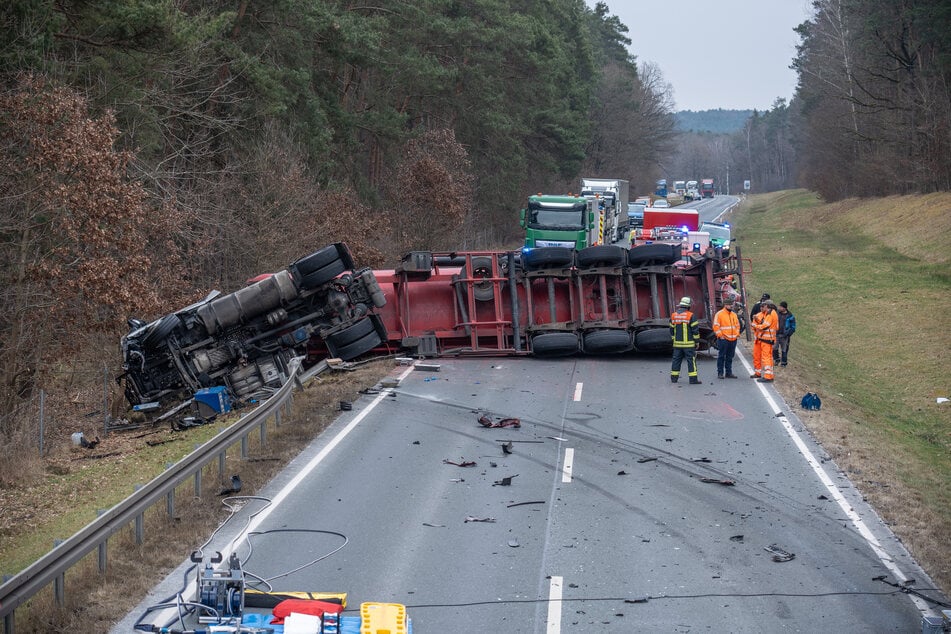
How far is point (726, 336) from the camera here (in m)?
18.1

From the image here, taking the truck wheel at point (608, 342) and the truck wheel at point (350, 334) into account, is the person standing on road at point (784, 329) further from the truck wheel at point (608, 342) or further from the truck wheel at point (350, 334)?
the truck wheel at point (350, 334)

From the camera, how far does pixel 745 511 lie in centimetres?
1039

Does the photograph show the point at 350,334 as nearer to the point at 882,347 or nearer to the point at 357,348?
the point at 357,348

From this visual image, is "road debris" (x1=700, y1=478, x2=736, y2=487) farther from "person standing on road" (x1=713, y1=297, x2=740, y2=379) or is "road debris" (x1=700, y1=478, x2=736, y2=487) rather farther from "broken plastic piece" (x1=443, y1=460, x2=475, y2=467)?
"person standing on road" (x1=713, y1=297, x2=740, y2=379)

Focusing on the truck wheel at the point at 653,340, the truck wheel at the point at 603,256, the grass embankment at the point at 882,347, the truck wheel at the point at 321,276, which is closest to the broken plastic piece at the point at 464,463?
Result: the grass embankment at the point at 882,347

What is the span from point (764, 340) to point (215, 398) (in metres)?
9.71

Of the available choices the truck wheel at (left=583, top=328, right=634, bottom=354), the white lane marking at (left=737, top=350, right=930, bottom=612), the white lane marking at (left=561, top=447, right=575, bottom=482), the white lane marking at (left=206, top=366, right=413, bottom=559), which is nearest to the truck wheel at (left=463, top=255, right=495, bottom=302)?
the truck wheel at (left=583, top=328, right=634, bottom=354)

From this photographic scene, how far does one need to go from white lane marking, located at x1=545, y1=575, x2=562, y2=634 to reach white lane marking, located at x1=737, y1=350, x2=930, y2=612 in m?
2.80

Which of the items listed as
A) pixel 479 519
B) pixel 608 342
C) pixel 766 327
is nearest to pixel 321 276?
pixel 608 342

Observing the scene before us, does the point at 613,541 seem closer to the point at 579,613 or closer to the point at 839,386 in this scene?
the point at 579,613

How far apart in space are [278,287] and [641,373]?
6825 mm

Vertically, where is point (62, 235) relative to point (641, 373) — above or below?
above

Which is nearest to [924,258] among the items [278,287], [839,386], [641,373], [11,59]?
[839,386]

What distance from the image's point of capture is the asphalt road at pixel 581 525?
26.0ft
